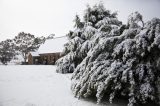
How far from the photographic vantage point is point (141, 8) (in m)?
5.64

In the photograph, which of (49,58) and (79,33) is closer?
(79,33)

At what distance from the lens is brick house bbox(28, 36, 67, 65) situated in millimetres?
27353

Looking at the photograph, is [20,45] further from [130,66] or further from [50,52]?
[130,66]

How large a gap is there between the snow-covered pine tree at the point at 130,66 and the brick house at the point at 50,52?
71.1 feet

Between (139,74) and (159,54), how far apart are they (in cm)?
62

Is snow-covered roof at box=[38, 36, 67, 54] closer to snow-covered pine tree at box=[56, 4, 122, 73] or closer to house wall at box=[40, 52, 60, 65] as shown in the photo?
house wall at box=[40, 52, 60, 65]

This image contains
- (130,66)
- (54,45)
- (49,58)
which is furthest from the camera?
(54,45)

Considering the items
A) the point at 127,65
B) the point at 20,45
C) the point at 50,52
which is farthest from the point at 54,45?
the point at 127,65

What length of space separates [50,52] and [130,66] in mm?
24355

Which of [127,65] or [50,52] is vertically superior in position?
[50,52]

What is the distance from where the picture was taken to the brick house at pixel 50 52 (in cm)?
2735

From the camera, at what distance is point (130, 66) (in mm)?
4402

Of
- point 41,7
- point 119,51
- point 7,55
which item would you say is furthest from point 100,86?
point 7,55

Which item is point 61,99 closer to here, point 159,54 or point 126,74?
point 126,74
